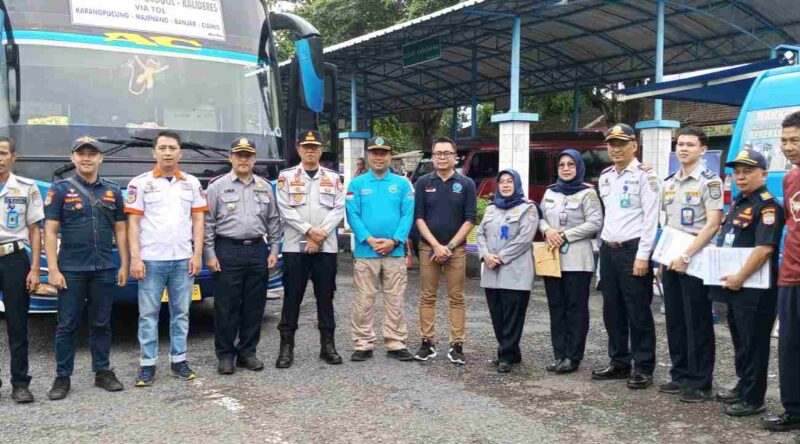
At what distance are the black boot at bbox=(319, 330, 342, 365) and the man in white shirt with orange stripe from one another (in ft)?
3.34

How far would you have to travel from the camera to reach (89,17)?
18.6ft

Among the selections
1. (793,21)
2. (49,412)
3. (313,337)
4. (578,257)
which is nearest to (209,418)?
(49,412)

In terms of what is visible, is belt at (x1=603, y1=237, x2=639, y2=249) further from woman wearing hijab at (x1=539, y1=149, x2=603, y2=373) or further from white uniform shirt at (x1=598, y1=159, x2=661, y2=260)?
woman wearing hijab at (x1=539, y1=149, x2=603, y2=373)

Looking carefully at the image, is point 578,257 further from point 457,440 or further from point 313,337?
point 313,337

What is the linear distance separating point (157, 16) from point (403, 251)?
2.87 m

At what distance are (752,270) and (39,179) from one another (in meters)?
4.89

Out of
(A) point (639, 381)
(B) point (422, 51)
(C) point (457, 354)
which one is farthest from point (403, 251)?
(B) point (422, 51)

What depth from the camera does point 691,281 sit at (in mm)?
4492

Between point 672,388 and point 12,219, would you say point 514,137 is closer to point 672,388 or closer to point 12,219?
point 672,388

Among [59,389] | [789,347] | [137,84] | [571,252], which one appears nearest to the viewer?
[789,347]

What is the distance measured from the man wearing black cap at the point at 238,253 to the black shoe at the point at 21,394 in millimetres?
1247

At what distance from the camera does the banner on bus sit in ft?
18.6

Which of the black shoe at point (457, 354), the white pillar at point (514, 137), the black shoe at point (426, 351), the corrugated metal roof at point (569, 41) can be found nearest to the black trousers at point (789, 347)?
the black shoe at point (457, 354)

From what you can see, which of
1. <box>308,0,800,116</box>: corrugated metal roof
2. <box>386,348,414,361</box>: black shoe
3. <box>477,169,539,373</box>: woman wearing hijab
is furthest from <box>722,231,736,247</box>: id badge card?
<box>308,0,800,116</box>: corrugated metal roof
